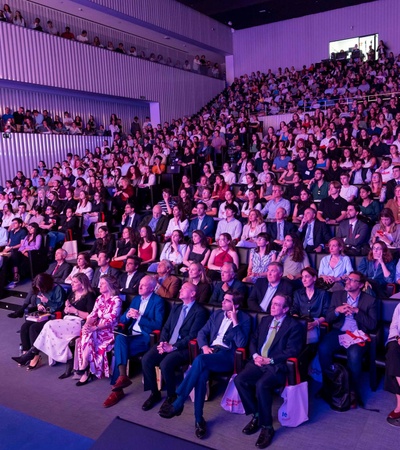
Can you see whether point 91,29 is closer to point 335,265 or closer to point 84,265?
point 84,265

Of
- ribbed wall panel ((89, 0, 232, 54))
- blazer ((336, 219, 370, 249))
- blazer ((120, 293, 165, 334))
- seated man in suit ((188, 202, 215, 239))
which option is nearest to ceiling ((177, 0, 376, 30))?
ribbed wall panel ((89, 0, 232, 54))

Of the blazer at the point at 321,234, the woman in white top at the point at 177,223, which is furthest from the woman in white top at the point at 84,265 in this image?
the blazer at the point at 321,234

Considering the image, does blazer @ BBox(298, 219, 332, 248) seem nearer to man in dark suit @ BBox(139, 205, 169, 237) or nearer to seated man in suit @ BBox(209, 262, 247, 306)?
seated man in suit @ BBox(209, 262, 247, 306)

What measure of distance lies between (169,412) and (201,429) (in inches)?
13.6

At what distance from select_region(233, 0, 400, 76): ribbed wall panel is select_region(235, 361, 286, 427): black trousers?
16.1 metres

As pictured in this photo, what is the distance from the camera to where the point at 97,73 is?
528 inches

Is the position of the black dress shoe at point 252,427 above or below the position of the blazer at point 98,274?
below

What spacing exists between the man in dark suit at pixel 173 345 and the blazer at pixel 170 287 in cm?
51

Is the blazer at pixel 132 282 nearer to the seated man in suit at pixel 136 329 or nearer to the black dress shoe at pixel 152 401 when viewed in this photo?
the seated man in suit at pixel 136 329

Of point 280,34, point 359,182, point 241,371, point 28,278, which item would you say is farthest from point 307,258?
point 280,34

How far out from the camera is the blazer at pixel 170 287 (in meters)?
4.76

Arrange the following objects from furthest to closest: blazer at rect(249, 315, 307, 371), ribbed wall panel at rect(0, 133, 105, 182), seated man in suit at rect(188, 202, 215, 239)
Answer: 1. ribbed wall panel at rect(0, 133, 105, 182)
2. seated man in suit at rect(188, 202, 215, 239)
3. blazer at rect(249, 315, 307, 371)

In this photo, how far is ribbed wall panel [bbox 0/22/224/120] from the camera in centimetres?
1123

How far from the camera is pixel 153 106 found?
1608 cm
